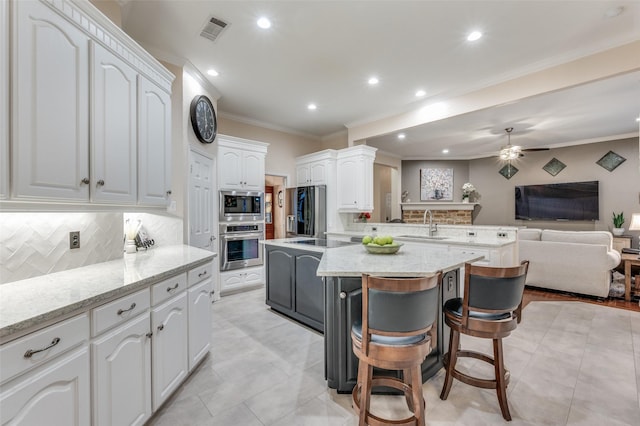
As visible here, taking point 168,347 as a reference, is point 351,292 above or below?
above

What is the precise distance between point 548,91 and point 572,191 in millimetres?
5057

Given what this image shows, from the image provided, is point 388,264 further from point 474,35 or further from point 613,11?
point 613,11

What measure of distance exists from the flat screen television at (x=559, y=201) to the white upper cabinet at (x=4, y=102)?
910cm

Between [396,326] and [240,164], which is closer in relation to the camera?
[396,326]

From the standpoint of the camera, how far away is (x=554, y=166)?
700 centimetres

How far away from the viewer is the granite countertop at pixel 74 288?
1.03 meters

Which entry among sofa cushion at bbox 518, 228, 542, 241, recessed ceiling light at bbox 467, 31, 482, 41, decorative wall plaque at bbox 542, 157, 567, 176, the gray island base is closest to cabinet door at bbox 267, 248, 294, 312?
the gray island base

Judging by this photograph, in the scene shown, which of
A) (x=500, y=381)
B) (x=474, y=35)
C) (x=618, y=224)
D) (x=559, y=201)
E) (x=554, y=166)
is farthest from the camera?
(x=554, y=166)

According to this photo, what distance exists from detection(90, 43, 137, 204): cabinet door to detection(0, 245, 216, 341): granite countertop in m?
0.46

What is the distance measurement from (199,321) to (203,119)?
253cm

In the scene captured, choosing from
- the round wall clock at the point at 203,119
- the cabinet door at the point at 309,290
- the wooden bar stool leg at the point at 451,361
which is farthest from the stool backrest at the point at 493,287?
the round wall clock at the point at 203,119

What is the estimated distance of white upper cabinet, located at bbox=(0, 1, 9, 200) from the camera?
1.19 meters

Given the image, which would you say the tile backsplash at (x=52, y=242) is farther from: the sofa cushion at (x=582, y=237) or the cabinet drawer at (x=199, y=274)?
the sofa cushion at (x=582, y=237)

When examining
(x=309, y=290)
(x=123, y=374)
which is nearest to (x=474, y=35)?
(x=309, y=290)
